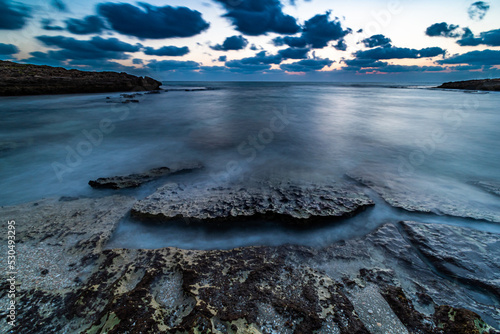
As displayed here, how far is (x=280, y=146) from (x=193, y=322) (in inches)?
225

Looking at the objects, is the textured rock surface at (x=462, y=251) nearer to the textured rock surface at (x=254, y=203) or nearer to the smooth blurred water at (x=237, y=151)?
the textured rock surface at (x=254, y=203)

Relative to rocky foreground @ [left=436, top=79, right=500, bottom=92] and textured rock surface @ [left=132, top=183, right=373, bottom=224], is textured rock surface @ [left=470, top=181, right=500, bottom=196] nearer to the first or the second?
textured rock surface @ [left=132, top=183, right=373, bottom=224]

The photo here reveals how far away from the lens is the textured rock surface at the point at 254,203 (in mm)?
3020

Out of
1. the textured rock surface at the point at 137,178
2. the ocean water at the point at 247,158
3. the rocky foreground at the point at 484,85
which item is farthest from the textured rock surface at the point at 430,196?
the rocky foreground at the point at 484,85

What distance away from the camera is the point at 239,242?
2.69m

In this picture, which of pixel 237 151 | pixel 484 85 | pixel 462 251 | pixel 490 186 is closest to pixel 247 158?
pixel 237 151

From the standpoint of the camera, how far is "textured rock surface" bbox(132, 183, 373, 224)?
3.02 metres

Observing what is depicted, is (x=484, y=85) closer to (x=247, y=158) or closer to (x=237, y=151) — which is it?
(x=237, y=151)

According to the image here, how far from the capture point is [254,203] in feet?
10.7

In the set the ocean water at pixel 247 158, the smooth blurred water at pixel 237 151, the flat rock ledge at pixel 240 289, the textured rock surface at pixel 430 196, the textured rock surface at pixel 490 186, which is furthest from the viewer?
the smooth blurred water at pixel 237 151

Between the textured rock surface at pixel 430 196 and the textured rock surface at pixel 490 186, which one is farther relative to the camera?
the textured rock surface at pixel 490 186

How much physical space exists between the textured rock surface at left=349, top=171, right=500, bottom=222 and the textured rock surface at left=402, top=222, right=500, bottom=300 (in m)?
0.54

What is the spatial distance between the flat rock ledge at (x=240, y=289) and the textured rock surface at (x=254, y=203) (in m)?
0.57

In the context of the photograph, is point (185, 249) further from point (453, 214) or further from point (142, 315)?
point (453, 214)
